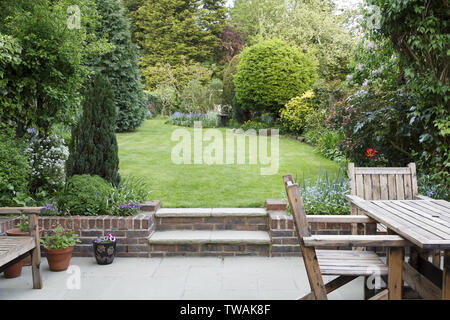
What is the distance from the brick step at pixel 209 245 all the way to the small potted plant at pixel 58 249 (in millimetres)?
802

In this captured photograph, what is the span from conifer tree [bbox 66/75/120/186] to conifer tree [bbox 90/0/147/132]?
18.3 feet

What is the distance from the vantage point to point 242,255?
4.03 m

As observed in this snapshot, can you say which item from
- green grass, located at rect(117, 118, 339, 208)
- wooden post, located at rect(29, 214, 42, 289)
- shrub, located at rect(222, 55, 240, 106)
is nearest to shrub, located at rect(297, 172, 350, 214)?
green grass, located at rect(117, 118, 339, 208)

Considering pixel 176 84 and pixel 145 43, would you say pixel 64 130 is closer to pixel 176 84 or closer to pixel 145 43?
pixel 176 84

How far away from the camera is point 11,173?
160 inches

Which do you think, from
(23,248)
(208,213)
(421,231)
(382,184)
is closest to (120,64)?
(208,213)

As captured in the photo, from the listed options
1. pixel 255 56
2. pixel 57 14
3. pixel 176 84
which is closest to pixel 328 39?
pixel 255 56

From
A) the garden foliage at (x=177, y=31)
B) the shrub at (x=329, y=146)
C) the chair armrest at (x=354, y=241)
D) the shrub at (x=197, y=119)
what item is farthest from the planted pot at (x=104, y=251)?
the garden foliage at (x=177, y=31)

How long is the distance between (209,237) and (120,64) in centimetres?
721

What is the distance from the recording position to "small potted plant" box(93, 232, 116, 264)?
3.73m

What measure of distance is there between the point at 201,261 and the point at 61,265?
1340 mm

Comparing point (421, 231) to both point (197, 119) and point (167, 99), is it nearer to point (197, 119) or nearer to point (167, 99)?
point (197, 119)

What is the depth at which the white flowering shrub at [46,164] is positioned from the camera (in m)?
4.77

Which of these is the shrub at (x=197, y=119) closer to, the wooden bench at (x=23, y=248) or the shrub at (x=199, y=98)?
the shrub at (x=199, y=98)
